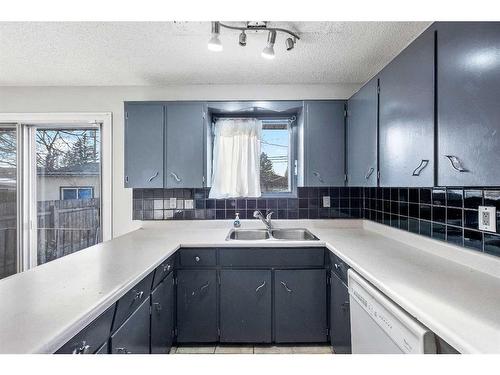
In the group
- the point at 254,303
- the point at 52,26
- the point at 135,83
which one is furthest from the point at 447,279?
the point at 135,83

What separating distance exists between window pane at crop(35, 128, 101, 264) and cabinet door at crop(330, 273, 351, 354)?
225 centimetres

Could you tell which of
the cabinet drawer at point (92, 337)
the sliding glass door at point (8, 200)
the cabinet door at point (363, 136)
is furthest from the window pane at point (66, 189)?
the cabinet door at point (363, 136)

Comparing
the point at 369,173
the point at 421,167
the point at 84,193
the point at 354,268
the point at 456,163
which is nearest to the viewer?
the point at 456,163

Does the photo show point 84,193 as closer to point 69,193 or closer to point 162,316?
point 69,193

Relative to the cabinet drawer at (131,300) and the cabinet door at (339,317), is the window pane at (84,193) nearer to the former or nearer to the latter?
the cabinet drawer at (131,300)

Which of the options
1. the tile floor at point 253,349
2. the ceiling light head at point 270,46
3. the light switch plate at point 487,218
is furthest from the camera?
the tile floor at point 253,349

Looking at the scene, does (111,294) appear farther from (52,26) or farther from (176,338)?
(52,26)

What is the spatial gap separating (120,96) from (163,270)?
1.82m

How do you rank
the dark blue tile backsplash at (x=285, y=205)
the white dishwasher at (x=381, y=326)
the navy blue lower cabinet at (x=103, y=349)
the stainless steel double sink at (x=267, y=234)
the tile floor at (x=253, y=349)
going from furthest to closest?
1. the stainless steel double sink at (x=267, y=234)
2. the dark blue tile backsplash at (x=285, y=205)
3. the tile floor at (x=253, y=349)
4. the navy blue lower cabinet at (x=103, y=349)
5. the white dishwasher at (x=381, y=326)

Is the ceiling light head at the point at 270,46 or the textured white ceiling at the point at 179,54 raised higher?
the textured white ceiling at the point at 179,54

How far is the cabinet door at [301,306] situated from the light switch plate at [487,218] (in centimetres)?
102

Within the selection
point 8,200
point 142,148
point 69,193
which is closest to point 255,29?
point 142,148

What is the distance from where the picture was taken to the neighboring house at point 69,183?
2689mm

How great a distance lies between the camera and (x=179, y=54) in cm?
201
